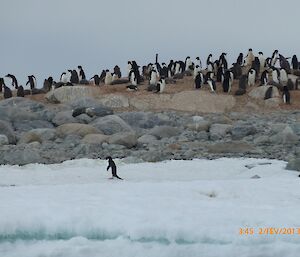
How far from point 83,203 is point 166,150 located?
7.91 meters

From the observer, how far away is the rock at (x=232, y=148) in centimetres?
1423

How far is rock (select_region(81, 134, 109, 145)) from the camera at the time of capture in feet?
52.3

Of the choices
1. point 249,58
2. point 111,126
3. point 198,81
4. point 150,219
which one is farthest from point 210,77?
point 150,219

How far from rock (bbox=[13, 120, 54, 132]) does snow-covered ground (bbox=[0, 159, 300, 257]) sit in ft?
39.2

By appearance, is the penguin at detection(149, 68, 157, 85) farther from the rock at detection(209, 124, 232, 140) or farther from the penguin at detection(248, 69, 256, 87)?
the rock at detection(209, 124, 232, 140)

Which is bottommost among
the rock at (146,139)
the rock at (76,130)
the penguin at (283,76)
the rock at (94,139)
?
the rock at (146,139)

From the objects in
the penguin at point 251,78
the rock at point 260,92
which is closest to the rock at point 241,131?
the rock at point 260,92

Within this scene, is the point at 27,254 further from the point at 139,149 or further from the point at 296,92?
the point at 296,92

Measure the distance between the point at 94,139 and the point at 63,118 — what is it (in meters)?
4.90

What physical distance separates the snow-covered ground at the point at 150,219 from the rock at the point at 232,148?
5.85 meters

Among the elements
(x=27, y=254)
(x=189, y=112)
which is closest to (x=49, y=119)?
(x=189, y=112)

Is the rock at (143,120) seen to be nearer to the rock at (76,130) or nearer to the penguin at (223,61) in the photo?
the rock at (76,130)

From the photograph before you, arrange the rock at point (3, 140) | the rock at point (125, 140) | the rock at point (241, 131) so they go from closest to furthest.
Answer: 1. the rock at point (125, 140)
2. the rock at point (3, 140)
3. the rock at point (241, 131)

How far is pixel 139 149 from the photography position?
15.2m
